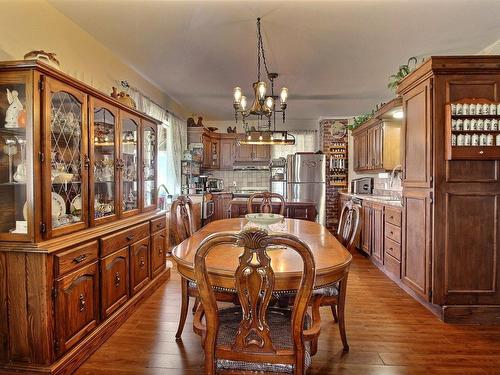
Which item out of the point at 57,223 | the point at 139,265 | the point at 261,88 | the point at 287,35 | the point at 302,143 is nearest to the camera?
the point at 57,223

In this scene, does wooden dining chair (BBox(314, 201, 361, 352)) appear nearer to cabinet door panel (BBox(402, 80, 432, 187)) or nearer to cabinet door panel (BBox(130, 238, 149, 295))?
cabinet door panel (BBox(402, 80, 432, 187))

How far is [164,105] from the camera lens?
534 centimetres

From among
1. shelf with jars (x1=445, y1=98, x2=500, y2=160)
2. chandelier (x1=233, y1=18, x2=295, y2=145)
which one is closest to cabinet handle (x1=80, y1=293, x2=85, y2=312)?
chandelier (x1=233, y1=18, x2=295, y2=145)

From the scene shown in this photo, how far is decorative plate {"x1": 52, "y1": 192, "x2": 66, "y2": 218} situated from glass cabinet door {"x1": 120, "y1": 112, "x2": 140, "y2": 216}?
2.20ft

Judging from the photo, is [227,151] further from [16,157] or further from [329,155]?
[16,157]

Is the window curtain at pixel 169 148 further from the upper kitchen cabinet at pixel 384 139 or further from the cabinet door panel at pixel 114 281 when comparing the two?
the upper kitchen cabinet at pixel 384 139

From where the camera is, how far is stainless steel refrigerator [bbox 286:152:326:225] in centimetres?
673

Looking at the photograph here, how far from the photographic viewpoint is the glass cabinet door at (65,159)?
1772 millimetres

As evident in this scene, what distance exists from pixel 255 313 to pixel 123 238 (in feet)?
5.39

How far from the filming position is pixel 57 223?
1886 millimetres

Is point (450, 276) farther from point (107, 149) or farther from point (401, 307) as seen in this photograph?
point (107, 149)

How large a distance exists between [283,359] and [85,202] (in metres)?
1.65

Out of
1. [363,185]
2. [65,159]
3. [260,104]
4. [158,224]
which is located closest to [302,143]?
[363,185]

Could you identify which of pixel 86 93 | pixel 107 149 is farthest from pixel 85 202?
pixel 86 93
